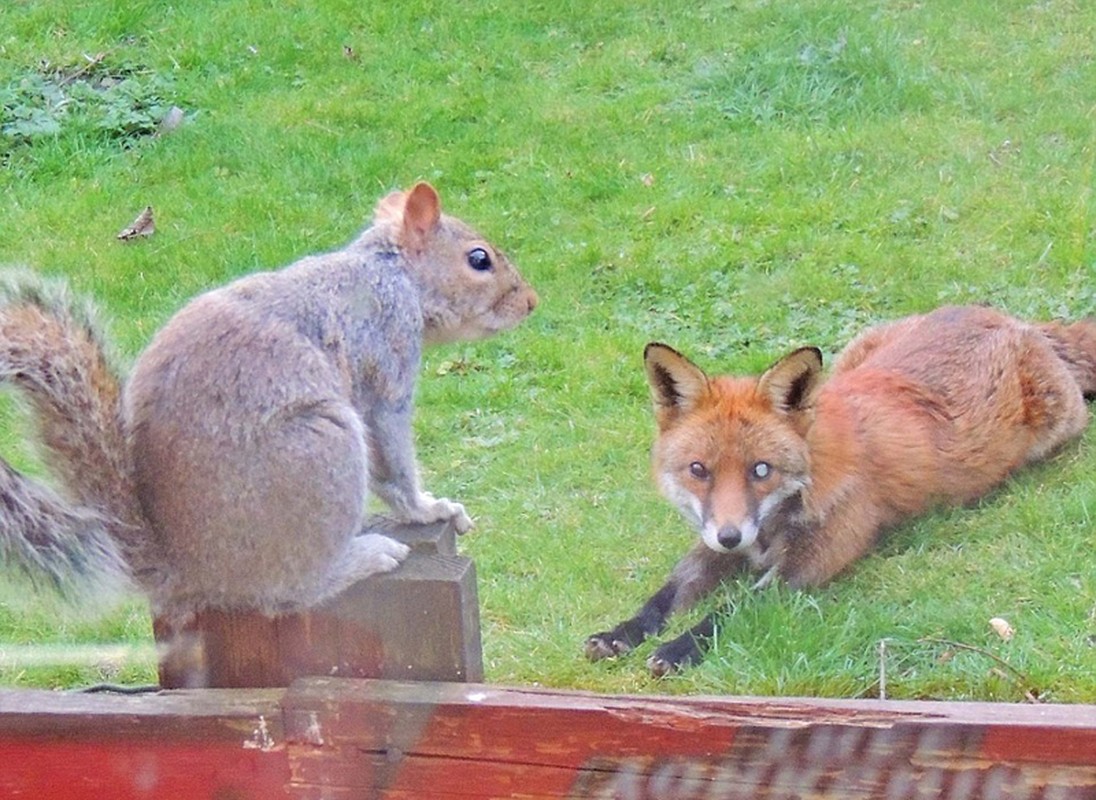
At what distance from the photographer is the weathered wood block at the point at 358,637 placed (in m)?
1.64

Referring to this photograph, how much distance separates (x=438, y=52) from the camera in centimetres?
639

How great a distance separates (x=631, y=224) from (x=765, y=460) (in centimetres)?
217

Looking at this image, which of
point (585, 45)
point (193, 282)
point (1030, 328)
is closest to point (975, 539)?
point (1030, 328)

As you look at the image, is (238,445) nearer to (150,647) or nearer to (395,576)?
(395,576)

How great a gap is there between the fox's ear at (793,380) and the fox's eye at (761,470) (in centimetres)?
13

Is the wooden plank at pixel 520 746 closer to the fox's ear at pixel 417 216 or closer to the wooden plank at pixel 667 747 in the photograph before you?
the wooden plank at pixel 667 747

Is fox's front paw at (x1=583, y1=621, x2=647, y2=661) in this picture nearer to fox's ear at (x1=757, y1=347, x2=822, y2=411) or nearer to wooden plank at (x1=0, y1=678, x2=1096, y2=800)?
fox's ear at (x1=757, y1=347, x2=822, y2=411)

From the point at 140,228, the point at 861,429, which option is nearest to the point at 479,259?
the point at 861,429

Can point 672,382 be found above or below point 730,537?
A: above

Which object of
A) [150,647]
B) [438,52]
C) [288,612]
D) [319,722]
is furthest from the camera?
[438,52]

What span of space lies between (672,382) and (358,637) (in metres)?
1.42

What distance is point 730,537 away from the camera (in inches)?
108

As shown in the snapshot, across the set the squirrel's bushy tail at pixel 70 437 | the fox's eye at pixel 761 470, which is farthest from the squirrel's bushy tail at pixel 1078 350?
the squirrel's bushy tail at pixel 70 437

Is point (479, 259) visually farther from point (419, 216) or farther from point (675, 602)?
point (675, 602)
